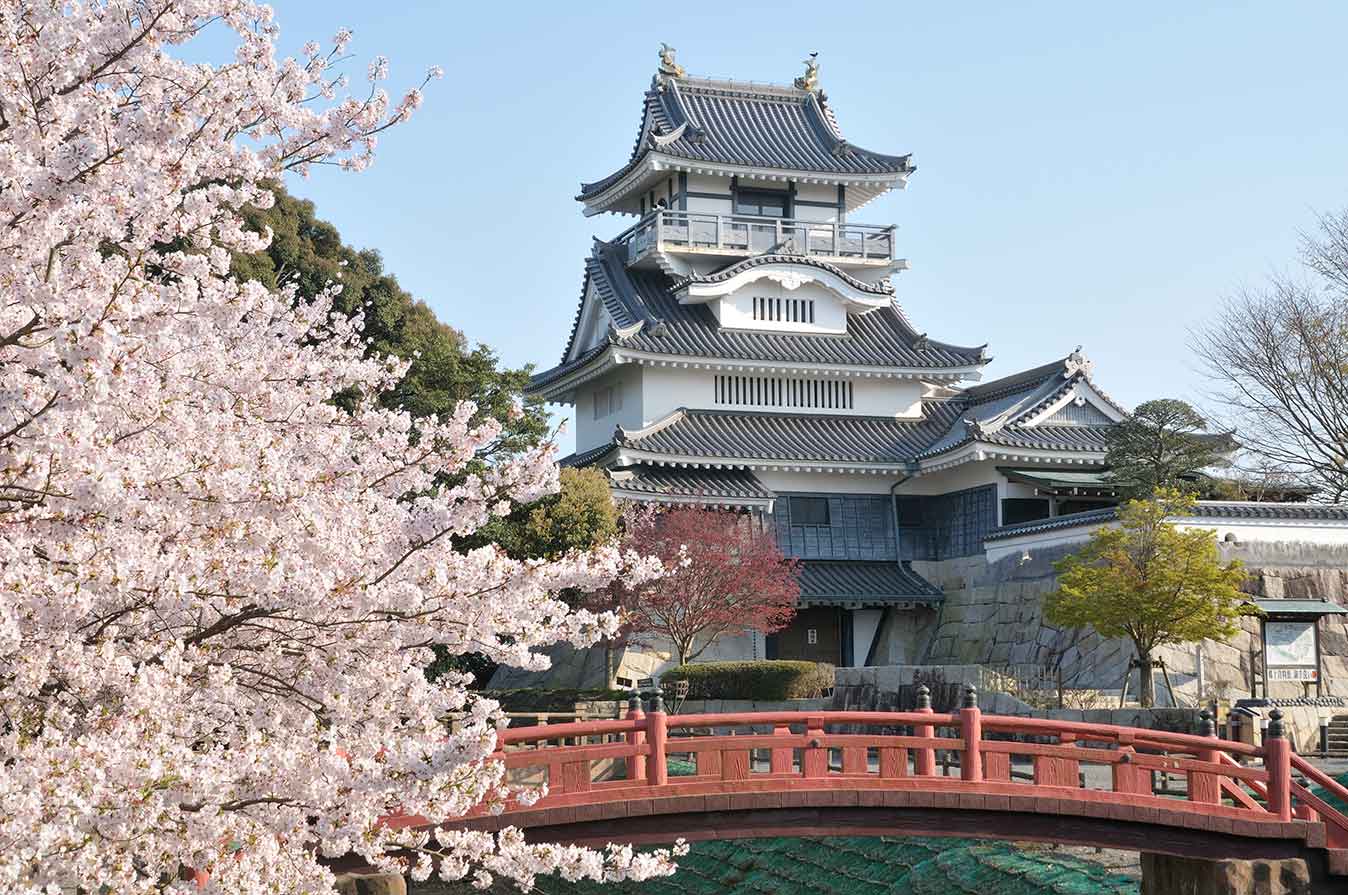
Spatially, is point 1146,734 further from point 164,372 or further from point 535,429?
point 535,429

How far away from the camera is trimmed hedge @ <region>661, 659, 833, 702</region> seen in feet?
89.8

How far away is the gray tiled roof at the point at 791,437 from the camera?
32.0 metres

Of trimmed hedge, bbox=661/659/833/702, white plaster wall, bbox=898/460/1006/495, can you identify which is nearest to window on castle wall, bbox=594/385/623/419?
white plaster wall, bbox=898/460/1006/495

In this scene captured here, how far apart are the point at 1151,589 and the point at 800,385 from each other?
13523 mm

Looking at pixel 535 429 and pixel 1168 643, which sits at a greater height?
pixel 535 429

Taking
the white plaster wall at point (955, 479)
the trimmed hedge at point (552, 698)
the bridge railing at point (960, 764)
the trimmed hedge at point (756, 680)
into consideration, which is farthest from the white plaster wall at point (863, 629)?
the bridge railing at point (960, 764)

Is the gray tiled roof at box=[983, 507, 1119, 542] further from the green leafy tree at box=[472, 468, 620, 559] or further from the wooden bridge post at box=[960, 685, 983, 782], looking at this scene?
the wooden bridge post at box=[960, 685, 983, 782]

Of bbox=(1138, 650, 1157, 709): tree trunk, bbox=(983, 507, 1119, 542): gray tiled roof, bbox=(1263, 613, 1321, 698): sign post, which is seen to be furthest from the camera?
bbox=(983, 507, 1119, 542): gray tiled roof

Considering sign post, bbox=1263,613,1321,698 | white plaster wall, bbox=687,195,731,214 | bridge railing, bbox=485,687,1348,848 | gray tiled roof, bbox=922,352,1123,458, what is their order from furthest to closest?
white plaster wall, bbox=687,195,731,214, gray tiled roof, bbox=922,352,1123,458, sign post, bbox=1263,613,1321,698, bridge railing, bbox=485,687,1348,848

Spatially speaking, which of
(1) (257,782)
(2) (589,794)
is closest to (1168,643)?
(2) (589,794)

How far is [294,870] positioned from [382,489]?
2325 millimetres

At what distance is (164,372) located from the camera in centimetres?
675

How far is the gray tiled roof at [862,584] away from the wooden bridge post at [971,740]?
17.4 meters

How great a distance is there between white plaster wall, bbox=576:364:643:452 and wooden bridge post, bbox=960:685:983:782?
2069cm
